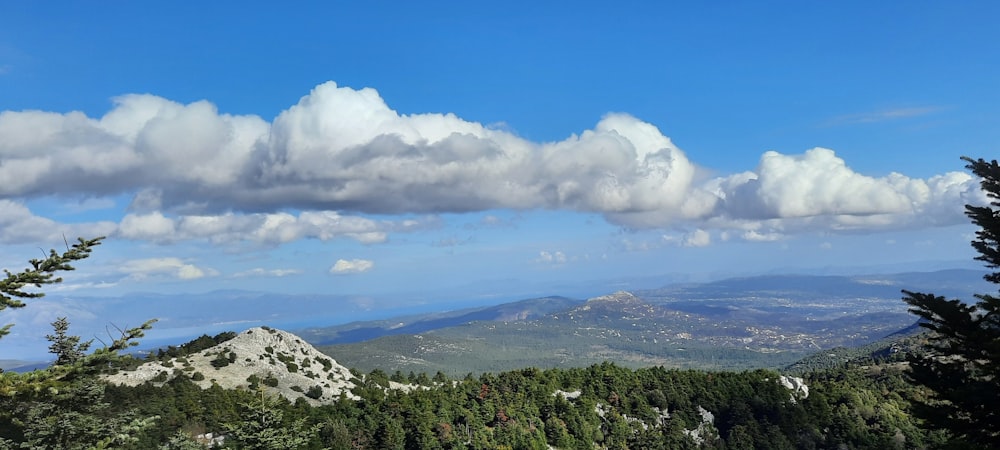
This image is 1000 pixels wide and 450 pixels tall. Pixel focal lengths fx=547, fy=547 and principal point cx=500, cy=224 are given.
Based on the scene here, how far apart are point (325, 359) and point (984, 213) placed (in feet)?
356

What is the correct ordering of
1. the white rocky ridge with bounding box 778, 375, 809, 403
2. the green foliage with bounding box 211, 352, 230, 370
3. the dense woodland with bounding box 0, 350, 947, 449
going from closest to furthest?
the dense woodland with bounding box 0, 350, 947, 449
the green foliage with bounding box 211, 352, 230, 370
the white rocky ridge with bounding box 778, 375, 809, 403

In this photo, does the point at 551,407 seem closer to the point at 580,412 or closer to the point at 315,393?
the point at 580,412

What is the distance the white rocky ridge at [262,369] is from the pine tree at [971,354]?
7326 centimetres

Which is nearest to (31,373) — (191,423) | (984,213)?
(984,213)

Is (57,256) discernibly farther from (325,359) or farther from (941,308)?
(325,359)

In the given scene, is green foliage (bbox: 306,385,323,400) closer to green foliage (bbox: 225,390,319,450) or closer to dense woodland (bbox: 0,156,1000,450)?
dense woodland (bbox: 0,156,1000,450)

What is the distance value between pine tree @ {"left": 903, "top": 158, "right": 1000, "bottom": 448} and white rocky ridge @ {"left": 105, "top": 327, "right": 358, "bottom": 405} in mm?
73262

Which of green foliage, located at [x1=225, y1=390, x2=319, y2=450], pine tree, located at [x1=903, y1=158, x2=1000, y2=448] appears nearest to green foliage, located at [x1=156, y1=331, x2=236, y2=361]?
green foliage, located at [x1=225, y1=390, x2=319, y2=450]

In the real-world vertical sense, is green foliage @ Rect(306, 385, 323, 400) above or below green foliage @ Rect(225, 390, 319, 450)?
below

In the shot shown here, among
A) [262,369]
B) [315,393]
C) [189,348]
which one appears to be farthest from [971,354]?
[189,348]

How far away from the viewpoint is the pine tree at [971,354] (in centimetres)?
2262

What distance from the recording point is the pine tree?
74.2 feet

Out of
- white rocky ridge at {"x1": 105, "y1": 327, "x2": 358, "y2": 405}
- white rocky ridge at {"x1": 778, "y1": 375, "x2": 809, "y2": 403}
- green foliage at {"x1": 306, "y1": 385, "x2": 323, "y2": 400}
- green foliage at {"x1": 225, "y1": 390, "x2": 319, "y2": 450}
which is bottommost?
white rocky ridge at {"x1": 778, "y1": 375, "x2": 809, "y2": 403}

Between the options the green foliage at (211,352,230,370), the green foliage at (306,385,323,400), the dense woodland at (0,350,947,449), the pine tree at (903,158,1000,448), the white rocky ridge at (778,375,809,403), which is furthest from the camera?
the white rocky ridge at (778,375,809,403)
